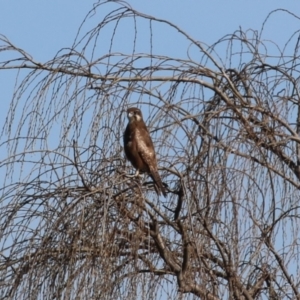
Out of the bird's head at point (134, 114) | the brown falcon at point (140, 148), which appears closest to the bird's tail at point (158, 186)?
the brown falcon at point (140, 148)

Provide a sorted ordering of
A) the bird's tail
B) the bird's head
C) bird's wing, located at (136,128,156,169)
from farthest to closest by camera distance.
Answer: bird's wing, located at (136,128,156,169) < the bird's head < the bird's tail

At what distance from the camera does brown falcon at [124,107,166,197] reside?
4.60 m

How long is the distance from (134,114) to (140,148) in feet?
1.71

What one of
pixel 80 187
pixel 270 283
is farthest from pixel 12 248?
pixel 270 283

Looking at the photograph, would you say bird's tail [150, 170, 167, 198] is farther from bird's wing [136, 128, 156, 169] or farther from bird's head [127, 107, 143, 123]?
bird's head [127, 107, 143, 123]

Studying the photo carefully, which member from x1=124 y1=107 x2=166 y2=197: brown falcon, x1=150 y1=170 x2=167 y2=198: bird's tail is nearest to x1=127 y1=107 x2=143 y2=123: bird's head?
x1=124 y1=107 x2=166 y2=197: brown falcon

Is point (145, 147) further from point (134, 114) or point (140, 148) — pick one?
point (134, 114)

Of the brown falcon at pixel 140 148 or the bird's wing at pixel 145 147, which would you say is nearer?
Result: the brown falcon at pixel 140 148

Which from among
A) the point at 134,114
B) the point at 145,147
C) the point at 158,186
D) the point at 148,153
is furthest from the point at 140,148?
Result: the point at 158,186

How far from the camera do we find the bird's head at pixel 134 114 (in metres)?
4.56

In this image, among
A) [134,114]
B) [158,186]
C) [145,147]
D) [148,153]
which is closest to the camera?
[158,186]

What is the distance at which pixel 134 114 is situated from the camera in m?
5.00

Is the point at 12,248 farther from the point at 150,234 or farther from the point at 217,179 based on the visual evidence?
the point at 217,179

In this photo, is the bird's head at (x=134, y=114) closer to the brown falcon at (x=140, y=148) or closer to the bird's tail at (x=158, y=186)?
the brown falcon at (x=140, y=148)
